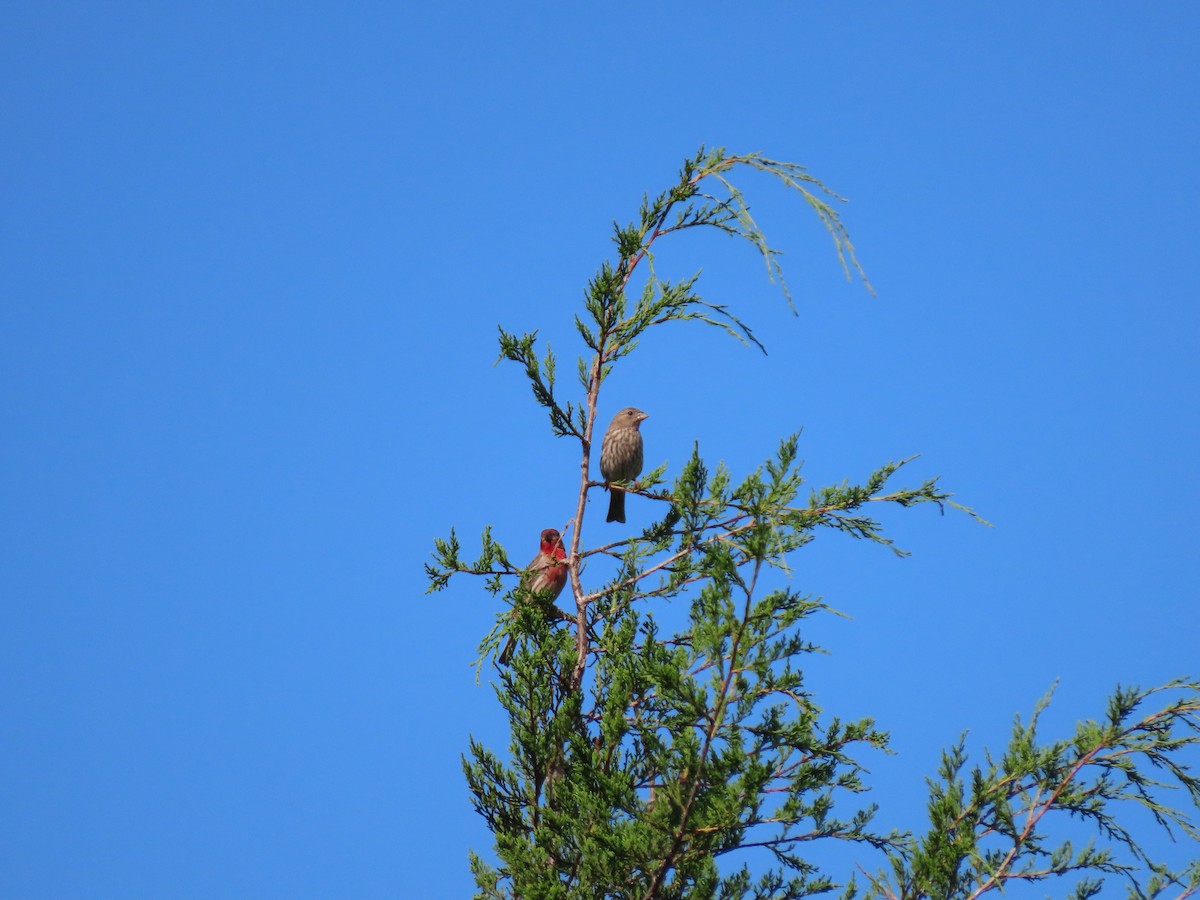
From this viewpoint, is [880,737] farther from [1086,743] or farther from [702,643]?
[702,643]

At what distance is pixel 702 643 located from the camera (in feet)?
17.2

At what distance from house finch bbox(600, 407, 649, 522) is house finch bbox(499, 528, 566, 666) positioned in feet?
4.83

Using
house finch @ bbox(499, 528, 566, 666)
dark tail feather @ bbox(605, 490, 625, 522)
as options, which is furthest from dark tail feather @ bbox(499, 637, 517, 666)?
dark tail feather @ bbox(605, 490, 625, 522)

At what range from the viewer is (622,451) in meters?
10.2

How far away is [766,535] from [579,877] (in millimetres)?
2430

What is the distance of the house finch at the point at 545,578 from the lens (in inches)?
275

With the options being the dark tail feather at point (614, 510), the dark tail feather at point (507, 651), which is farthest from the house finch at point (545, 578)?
the dark tail feather at point (614, 510)

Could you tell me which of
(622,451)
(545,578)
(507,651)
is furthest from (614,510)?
(507,651)

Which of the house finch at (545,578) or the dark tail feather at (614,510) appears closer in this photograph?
the house finch at (545,578)

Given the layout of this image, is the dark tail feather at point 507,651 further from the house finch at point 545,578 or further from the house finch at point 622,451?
the house finch at point 622,451

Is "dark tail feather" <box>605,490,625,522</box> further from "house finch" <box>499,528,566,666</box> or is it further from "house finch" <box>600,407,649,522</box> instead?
"house finch" <box>499,528,566,666</box>

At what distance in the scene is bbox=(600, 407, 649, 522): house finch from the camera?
33.3 ft

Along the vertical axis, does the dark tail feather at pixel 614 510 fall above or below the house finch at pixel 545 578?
above

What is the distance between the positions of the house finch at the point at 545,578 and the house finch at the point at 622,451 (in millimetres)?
1473
